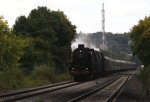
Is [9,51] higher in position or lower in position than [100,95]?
higher

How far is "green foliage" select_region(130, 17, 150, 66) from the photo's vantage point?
Answer: 206 ft

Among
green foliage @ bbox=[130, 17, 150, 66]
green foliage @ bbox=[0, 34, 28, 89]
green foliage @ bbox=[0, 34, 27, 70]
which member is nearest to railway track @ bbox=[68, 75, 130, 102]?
green foliage @ bbox=[0, 34, 28, 89]

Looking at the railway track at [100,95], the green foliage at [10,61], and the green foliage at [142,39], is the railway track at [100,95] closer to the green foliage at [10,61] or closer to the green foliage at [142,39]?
the green foliage at [10,61]

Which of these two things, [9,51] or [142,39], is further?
[142,39]

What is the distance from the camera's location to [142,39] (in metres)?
63.5

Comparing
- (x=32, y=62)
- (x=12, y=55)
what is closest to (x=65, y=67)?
(x=32, y=62)

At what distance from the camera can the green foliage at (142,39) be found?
6275 cm

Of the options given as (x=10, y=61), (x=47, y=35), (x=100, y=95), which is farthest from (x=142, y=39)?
(x=100, y=95)

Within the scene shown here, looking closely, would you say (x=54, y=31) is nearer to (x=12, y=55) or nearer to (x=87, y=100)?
(x=12, y=55)

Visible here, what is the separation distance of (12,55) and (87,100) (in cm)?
1982

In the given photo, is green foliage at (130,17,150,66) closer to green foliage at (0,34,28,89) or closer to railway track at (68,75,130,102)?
green foliage at (0,34,28,89)

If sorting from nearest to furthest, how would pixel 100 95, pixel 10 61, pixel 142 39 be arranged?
1. pixel 100 95
2. pixel 10 61
3. pixel 142 39

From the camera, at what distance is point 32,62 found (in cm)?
4925

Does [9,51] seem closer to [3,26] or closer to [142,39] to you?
[3,26]
